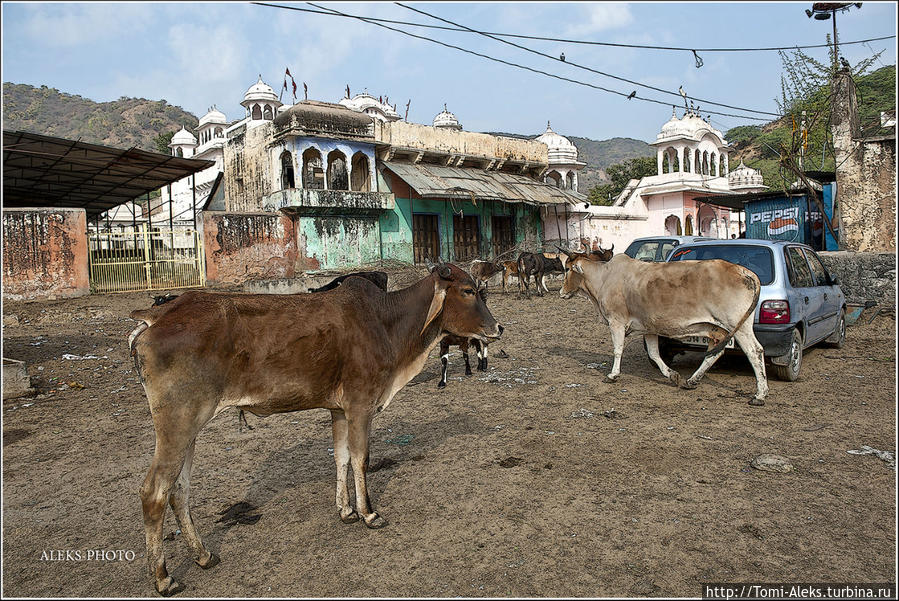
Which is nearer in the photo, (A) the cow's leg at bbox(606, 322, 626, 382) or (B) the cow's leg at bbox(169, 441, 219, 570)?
(B) the cow's leg at bbox(169, 441, 219, 570)

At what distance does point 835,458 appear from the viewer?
4539 mm

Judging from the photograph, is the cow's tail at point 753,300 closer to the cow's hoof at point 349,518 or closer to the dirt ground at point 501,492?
the dirt ground at point 501,492

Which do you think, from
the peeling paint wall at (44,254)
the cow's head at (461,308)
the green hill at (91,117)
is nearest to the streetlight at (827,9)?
the cow's head at (461,308)

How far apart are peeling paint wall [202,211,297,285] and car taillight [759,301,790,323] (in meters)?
15.5

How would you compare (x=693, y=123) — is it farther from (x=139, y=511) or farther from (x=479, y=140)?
(x=139, y=511)

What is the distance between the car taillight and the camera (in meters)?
6.55

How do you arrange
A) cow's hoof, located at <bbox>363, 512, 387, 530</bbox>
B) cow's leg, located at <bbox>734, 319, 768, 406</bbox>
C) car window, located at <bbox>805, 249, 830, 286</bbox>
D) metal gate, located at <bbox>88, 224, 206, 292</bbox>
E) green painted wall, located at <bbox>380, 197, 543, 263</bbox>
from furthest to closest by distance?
green painted wall, located at <bbox>380, 197, 543, 263</bbox>
metal gate, located at <bbox>88, 224, 206, 292</bbox>
car window, located at <bbox>805, 249, 830, 286</bbox>
cow's leg, located at <bbox>734, 319, 768, 406</bbox>
cow's hoof, located at <bbox>363, 512, 387, 530</bbox>

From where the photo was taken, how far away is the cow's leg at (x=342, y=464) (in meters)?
3.82

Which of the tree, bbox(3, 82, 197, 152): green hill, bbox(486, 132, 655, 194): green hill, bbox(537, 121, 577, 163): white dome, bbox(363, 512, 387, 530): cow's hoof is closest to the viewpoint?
bbox(363, 512, 387, 530): cow's hoof

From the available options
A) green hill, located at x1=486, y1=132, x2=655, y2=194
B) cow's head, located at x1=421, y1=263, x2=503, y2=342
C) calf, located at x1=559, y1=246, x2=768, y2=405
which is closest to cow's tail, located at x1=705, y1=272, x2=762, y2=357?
calf, located at x1=559, y1=246, x2=768, y2=405

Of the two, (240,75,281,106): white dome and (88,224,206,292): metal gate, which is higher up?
(240,75,281,106): white dome

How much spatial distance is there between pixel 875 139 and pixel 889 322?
12.6ft

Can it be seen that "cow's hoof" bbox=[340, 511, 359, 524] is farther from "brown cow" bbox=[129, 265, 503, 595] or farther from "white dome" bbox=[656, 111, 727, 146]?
"white dome" bbox=[656, 111, 727, 146]

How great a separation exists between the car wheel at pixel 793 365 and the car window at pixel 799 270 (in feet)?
2.33
